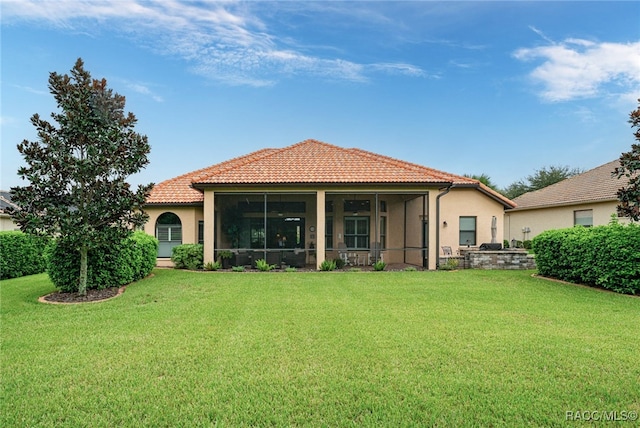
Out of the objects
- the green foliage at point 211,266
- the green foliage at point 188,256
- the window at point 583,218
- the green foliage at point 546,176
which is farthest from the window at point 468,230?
the green foliage at point 546,176

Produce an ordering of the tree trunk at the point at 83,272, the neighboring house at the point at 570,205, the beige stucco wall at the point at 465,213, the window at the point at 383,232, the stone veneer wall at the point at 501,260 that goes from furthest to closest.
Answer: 1. the window at the point at 383,232
2. the neighboring house at the point at 570,205
3. the beige stucco wall at the point at 465,213
4. the stone veneer wall at the point at 501,260
5. the tree trunk at the point at 83,272

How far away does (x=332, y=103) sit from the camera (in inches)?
813

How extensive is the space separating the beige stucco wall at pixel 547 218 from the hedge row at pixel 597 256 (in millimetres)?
8328

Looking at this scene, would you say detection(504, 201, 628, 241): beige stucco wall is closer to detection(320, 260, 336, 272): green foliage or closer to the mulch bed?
detection(320, 260, 336, 272): green foliage

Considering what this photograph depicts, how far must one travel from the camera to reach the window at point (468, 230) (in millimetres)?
17562

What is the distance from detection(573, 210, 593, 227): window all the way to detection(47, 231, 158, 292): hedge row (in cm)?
2110

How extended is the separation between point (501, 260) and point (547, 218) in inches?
374

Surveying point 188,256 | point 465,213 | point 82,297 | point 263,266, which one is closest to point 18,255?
point 188,256

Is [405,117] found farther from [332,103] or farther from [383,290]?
[383,290]

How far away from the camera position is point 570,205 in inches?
803

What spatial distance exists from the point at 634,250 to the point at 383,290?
671 cm

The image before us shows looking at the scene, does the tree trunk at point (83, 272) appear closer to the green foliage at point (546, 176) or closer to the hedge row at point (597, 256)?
the hedge row at point (597, 256)

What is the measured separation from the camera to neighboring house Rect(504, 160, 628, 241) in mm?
18516

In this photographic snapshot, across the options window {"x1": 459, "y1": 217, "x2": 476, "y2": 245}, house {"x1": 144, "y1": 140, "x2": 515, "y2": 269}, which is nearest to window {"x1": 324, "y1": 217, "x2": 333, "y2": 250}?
house {"x1": 144, "y1": 140, "x2": 515, "y2": 269}
